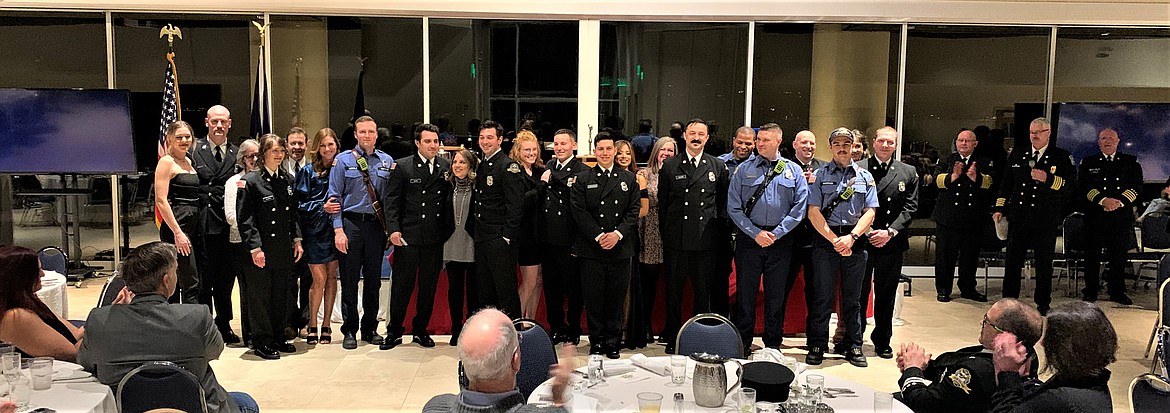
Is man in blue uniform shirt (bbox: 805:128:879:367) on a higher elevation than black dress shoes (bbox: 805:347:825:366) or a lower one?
higher

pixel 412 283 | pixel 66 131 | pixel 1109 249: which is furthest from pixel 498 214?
pixel 1109 249

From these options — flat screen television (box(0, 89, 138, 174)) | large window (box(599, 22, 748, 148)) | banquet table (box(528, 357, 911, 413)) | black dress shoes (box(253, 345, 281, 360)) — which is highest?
large window (box(599, 22, 748, 148))

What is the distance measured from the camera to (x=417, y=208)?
6.31m

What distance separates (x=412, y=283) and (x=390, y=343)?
0.49 meters

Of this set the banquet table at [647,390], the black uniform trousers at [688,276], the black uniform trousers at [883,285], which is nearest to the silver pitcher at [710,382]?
the banquet table at [647,390]

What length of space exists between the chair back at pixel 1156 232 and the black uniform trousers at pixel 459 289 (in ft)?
22.2

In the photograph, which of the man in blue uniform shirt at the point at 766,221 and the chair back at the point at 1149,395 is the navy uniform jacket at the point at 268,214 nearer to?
the man in blue uniform shirt at the point at 766,221

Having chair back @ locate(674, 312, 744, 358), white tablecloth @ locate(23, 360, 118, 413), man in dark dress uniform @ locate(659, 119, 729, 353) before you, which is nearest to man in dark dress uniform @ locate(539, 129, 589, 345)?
man in dark dress uniform @ locate(659, 119, 729, 353)

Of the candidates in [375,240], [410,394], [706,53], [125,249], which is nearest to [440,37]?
[706,53]

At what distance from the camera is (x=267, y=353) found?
627 centimetres

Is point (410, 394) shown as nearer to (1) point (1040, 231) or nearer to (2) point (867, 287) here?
(2) point (867, 287)

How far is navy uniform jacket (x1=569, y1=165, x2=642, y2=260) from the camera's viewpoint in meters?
6.04

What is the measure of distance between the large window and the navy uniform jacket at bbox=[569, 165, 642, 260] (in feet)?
11.8

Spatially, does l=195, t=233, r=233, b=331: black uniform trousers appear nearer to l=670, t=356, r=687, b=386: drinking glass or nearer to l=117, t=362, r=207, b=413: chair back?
l=117, t=362, r=207, b=413: chair back
